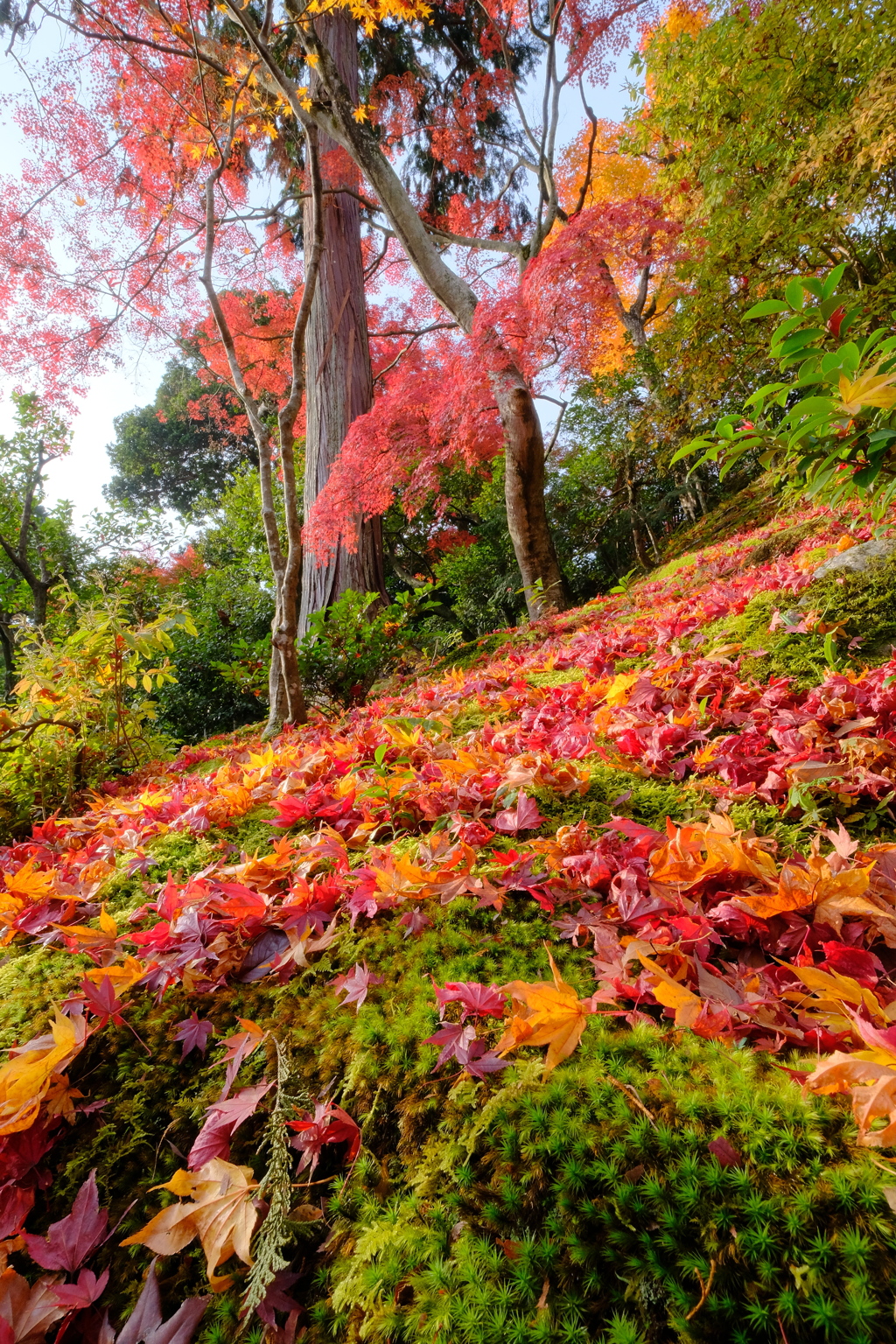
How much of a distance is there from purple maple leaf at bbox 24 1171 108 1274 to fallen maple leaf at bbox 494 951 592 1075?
53 centimetres

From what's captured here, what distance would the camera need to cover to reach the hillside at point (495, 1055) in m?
0.54

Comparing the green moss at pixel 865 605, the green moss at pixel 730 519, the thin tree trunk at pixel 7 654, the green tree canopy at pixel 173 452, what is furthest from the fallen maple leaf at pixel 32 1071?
the green tree canopy at pixel 173 452

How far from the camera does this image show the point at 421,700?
10.6 feet

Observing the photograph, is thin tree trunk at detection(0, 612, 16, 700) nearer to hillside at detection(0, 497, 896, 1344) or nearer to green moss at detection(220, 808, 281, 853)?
green moss at detection(220, 808, 281, 853)

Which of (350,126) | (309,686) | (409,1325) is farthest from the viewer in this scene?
(350,126)

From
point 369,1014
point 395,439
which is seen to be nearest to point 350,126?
point 395,439

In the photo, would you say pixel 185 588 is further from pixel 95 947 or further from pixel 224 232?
pixel 95 947

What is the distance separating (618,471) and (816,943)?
34.7 ft

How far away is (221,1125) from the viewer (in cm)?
78

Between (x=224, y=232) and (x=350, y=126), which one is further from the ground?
(x=224, y=232)

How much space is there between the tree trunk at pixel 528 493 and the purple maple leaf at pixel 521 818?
5.25 m

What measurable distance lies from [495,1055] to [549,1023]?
0.09 m

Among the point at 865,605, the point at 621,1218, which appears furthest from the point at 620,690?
the point at 621,1218

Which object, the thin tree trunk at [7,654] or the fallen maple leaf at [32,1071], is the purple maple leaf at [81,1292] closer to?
the fallen maple leaf at [32,1071]
